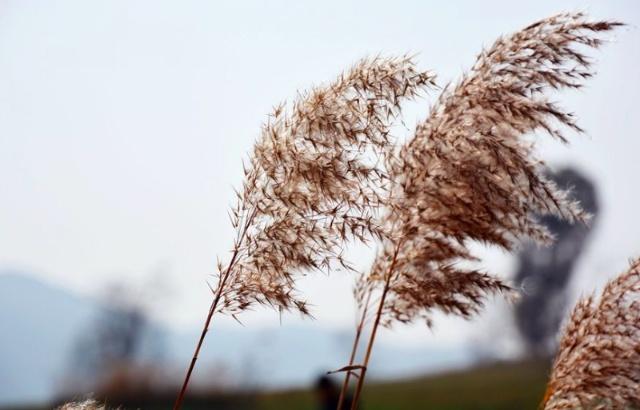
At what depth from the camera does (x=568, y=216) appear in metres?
4.34

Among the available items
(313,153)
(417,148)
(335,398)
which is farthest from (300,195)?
(335,398)

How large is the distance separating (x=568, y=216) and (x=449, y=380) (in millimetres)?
34142

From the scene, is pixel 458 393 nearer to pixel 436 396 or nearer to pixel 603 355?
pixel 436 396

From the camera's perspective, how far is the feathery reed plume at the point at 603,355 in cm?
410

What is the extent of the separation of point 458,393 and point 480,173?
2881 centimetres

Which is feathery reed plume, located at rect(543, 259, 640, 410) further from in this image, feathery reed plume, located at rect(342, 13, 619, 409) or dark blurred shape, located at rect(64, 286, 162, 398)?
dark blurred shape, located at rect(64, 286, 162, 398)

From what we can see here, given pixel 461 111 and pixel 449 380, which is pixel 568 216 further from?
pixel 449 380

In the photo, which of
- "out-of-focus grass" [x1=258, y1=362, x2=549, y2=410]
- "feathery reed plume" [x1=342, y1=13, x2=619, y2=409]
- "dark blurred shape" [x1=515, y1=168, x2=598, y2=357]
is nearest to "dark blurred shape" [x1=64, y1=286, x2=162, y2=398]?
"out-of-focus grass" [x1=258, y1=362, x2=549, y2=410]

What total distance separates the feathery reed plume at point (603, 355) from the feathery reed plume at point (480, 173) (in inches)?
17.6

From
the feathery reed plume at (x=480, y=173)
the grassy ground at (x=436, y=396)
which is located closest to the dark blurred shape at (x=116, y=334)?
the grassy ground at (x=436, y=396)

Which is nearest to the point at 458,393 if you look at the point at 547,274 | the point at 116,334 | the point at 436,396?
the point at 436,396

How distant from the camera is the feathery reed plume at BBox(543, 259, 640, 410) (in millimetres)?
4102

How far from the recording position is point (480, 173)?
4.31 meters

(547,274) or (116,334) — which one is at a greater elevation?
(547,274)
